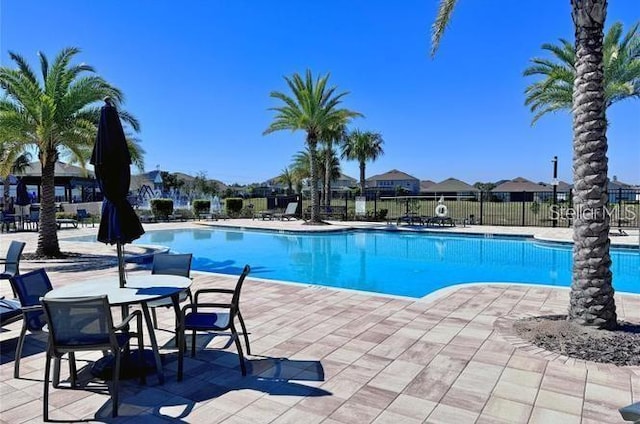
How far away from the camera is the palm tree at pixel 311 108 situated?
64.6 ft

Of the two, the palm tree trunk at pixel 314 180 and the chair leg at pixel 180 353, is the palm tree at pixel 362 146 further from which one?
the chair leg at pixel 180 353

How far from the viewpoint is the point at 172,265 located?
5.12 m

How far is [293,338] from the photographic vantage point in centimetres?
472

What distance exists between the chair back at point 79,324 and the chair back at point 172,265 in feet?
6.53

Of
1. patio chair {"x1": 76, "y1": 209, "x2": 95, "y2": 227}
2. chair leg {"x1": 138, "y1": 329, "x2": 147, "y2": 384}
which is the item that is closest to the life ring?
chair leg {"x1": 138, "y1": 329, "x2": 147, "y2": 384}

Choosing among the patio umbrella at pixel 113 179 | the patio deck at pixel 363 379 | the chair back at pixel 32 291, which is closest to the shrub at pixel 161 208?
the patio deck at pixel 363 379

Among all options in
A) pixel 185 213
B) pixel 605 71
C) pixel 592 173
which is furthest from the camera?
pixel 185 213

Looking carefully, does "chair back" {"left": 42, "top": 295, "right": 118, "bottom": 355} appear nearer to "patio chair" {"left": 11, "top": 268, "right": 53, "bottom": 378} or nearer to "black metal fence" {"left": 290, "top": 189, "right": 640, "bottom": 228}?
"patio chair" {"left": 11, "top": 268, "right": 53, "bottom": 378}

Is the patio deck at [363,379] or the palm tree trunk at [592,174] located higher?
the palm tree trunk at [592,174]

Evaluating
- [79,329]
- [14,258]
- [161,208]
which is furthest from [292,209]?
[79,329]

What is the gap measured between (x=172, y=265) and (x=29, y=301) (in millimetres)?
1475

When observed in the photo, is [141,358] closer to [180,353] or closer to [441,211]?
[180,353]

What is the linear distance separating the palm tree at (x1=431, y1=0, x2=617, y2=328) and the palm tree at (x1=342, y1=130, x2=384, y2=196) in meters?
25.4

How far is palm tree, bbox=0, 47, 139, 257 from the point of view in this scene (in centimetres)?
1003
